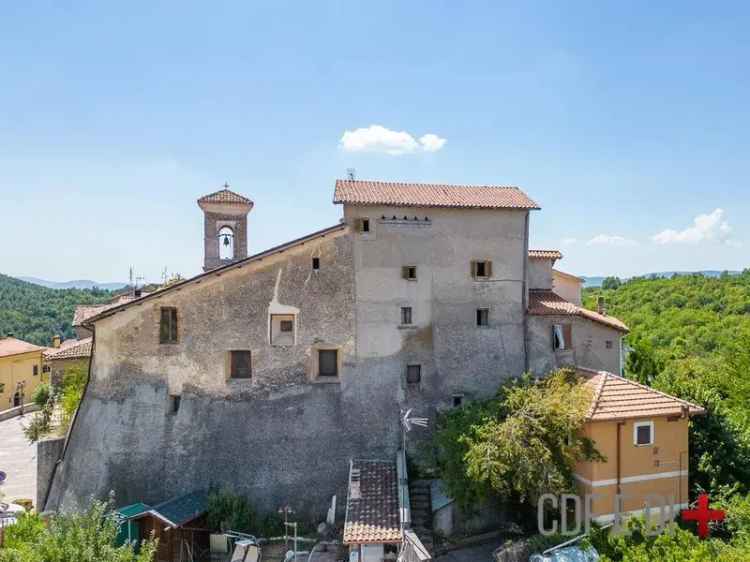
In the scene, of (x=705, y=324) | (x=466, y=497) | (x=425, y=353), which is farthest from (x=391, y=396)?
(x=705, y=324)

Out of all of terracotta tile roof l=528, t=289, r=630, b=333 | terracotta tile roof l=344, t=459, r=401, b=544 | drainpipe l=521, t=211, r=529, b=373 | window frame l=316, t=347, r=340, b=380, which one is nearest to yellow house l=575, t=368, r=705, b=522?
drainpipe l=521, t=211, r=529, b=373

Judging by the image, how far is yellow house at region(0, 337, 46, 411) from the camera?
4922cm

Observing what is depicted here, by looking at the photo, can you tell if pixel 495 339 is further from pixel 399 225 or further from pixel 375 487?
pixel 375 487

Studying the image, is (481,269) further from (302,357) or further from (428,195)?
(302,357)

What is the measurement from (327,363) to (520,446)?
8.51 metres

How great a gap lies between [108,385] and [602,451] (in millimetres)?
18906

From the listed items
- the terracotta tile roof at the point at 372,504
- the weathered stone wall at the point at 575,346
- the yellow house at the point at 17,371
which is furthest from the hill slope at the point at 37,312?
the weathered stone wall at the point at 575,346

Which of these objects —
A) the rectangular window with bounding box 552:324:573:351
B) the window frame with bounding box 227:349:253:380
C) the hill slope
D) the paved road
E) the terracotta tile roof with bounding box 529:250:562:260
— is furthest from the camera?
the hill slope

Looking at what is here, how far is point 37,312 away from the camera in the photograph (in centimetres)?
10931

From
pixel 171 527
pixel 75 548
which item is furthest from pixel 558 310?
pixel 75 548

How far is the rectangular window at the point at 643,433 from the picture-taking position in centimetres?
1723

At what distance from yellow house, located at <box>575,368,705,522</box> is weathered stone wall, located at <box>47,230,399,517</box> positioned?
7807mm

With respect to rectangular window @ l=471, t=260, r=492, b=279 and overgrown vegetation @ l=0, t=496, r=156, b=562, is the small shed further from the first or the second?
rectangular window @ l=471, t=260, r=492, b=279

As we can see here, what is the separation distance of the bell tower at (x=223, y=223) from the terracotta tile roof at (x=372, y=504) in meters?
11.0
